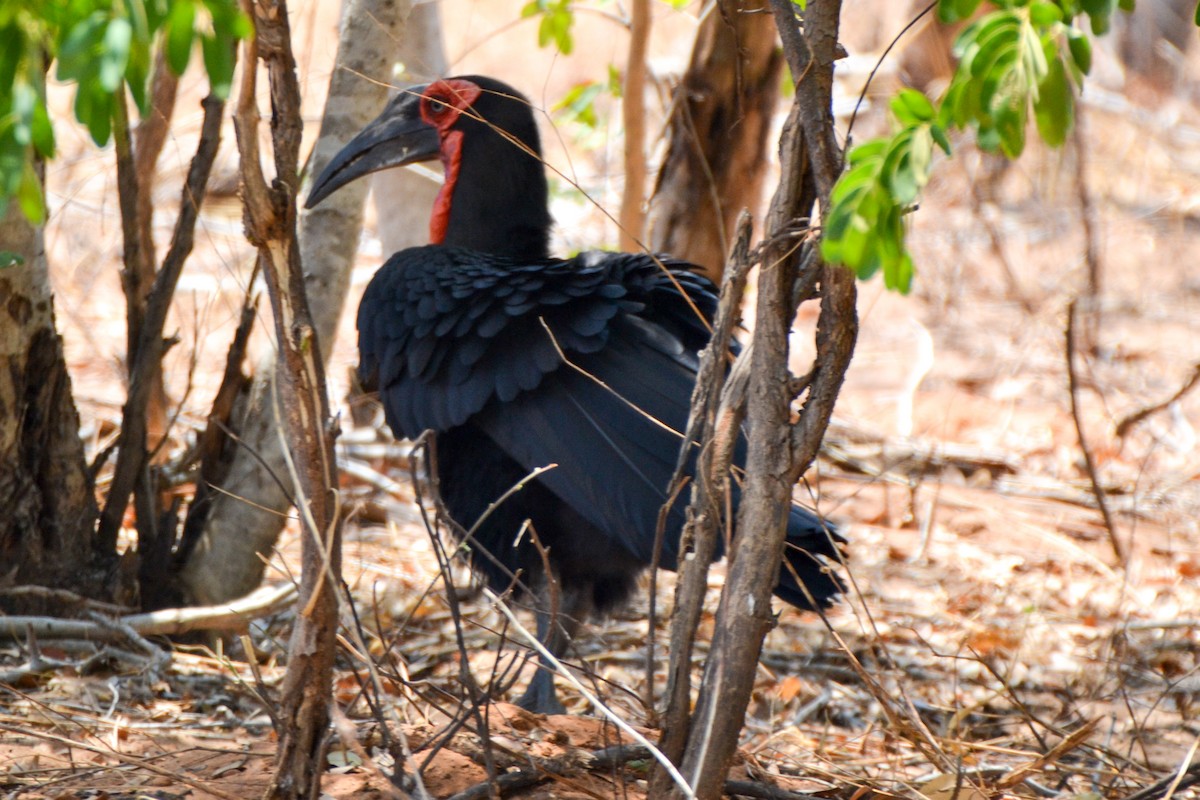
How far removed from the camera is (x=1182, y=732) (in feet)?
11.6

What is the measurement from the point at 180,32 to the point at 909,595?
3961mm

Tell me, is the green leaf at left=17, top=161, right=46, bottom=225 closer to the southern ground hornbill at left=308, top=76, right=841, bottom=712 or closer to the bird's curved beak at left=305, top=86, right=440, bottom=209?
the southern ground hornbill at left=308, top=76, right=841, bottom=712

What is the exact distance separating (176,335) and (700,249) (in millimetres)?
2077

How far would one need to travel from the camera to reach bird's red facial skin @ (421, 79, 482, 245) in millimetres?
3639

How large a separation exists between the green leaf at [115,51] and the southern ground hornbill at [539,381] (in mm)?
1746

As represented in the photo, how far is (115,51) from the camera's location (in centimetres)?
119

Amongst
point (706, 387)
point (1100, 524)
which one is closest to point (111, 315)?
point (1100, 524)

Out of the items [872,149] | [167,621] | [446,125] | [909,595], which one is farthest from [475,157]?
[872,149]

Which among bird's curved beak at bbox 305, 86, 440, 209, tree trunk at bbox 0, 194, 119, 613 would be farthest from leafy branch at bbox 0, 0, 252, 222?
bird's curved beak at bbox 305, 86, 440, 209

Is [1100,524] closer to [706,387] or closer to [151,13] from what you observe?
[706,387]

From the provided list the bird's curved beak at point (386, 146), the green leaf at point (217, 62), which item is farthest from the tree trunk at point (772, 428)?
the bird's curved beak at point (386, 146)

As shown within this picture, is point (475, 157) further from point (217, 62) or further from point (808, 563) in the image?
point (217, 62)

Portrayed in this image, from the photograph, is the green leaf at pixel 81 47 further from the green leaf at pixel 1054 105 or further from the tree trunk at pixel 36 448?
the tree trunk at pixel 36 448

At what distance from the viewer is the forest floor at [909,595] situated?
2465mm
